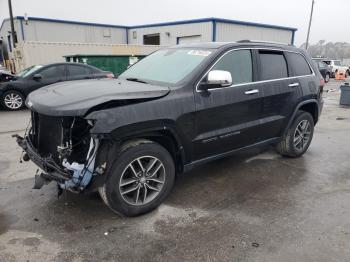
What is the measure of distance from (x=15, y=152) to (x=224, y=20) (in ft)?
73.5

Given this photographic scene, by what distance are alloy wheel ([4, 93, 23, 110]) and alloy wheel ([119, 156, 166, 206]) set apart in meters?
8.26

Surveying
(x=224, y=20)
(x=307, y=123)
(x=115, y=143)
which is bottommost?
(x=307, y=123)

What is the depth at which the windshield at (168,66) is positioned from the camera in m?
3.79

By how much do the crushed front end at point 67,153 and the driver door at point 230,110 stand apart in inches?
48.3

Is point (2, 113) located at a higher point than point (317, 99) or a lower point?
lower

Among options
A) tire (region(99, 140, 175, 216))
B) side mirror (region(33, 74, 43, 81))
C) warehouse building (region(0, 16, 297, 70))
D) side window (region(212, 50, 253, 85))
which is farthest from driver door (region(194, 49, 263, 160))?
warehouse building (region(0, 16, 297, 70))

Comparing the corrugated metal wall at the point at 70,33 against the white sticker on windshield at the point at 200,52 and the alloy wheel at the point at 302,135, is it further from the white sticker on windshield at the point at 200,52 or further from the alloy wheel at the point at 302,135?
the alloy wheel at the point at 302,135

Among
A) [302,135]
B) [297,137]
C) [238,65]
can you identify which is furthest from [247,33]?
[238,65]

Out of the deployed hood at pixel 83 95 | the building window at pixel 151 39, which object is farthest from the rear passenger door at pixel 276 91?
the building window at pixel 151 39

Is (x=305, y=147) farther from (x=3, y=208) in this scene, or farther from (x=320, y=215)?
(x=3, y=208)

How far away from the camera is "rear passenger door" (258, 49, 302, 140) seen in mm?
4410

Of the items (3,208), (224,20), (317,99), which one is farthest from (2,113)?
(224,20)

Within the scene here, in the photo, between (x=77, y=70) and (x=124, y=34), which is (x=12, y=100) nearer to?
(x=77, y=70)

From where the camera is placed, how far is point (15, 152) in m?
5.56
